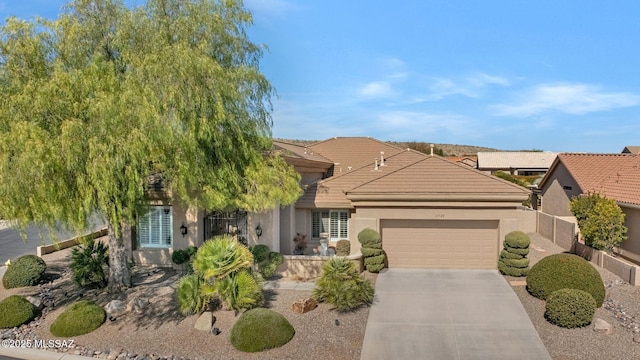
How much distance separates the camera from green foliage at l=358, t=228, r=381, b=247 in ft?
53.1

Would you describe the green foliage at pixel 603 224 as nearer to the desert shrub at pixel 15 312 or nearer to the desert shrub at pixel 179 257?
the desert shrub at pixel 179 257

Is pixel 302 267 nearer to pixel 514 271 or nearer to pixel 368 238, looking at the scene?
pixel 368 238

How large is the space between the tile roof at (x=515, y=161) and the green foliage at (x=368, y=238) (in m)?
50.8

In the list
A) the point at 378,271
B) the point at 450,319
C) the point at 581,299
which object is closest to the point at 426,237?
the point at 378,271

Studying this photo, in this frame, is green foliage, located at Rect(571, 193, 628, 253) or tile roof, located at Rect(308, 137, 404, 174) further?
tile roof, located at Rect(308, 137, 404, 174)

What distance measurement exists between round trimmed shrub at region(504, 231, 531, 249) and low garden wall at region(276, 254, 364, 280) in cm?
538

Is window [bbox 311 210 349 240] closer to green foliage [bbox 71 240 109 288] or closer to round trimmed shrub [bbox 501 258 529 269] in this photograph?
round trimmed shrub [bbox 501 258 529 269]

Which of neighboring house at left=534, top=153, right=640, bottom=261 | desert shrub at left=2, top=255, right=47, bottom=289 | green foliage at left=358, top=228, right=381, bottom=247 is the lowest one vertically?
desert shrub at left=2, top=255, right=47, bottom=289

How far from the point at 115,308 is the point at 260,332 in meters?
4.86

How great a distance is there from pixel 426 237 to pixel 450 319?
5538 mm

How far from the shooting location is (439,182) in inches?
667

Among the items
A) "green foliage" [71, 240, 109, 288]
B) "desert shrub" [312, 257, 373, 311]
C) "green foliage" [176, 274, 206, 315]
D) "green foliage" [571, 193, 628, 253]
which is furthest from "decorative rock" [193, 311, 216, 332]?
"green foliage" [571, 193, 628, 253]

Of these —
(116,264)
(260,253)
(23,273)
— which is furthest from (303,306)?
(23,273)

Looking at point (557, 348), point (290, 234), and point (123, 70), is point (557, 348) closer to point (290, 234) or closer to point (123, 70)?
point (290, 234)
